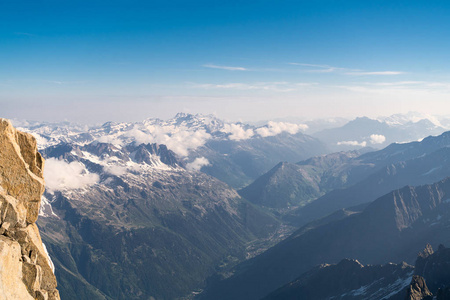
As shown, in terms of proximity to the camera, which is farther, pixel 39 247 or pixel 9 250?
pixel 39 247

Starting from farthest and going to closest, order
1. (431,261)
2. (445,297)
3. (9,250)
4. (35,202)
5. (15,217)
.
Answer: (431,261) → (445,297) → (35,202) → (15,217) → (9,250)

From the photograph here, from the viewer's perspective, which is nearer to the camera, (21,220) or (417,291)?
(21,220)

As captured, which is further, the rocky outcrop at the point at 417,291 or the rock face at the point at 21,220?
the rocky outcrop at the point at 417,291

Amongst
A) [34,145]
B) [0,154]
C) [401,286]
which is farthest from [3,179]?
[401,286]

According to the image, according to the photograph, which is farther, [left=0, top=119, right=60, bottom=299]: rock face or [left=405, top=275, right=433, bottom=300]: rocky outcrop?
[left=405, top=275, right=433, bottom=300]: rocky outcrop

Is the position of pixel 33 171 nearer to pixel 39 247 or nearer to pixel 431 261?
pixel 39 247

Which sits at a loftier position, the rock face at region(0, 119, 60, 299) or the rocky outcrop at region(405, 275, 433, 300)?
the rock face at region(0, 119, 60, 299)

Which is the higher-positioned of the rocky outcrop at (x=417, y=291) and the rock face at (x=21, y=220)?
the rock face at (x=21, y=220)

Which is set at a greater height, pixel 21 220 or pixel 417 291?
pixel 21 220
